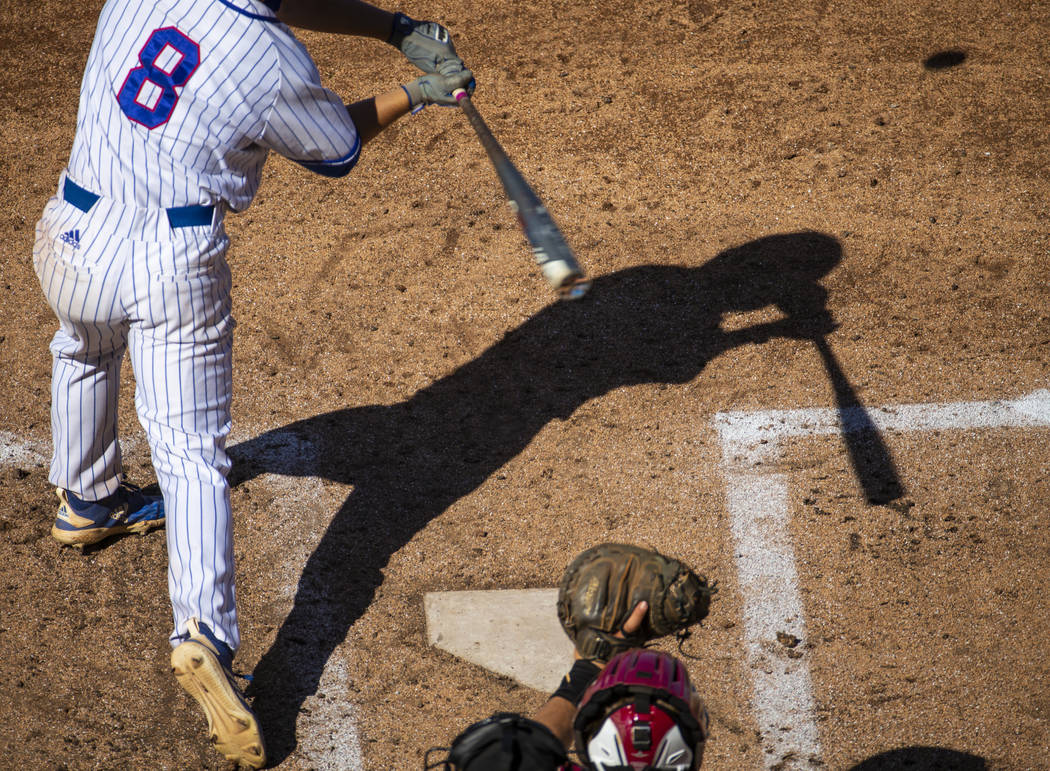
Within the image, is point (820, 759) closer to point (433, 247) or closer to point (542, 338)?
point (542, 338)

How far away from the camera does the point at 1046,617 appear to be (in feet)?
10.4

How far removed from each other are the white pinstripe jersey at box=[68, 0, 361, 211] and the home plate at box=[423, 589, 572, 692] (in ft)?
4.59

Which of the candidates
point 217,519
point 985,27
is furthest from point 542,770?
point 985,27

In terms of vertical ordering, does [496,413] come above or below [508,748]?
below

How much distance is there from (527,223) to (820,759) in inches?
63.7

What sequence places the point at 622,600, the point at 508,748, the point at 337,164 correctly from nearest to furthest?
1. the point at 508,748
2. the point at 622,600
3. the point at 337,164

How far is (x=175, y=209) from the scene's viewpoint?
8.80ft

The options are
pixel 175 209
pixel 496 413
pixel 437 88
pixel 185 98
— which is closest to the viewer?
pixel 185 98

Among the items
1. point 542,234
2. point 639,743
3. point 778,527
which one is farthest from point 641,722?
point 778,527

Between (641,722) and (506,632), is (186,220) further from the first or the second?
(641,722)

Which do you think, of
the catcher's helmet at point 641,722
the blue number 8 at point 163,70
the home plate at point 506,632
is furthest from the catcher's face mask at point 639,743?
the blue number 8 at point 163,70

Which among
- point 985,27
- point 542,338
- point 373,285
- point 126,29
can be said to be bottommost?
point 985,27

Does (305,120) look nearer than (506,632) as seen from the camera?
Yes

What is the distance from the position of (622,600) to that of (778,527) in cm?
156
